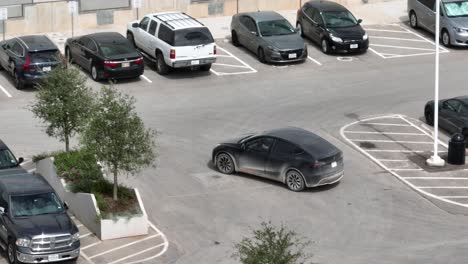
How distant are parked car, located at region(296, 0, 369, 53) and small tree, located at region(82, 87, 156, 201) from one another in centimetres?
1567

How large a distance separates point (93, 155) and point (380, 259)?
23.6 ft

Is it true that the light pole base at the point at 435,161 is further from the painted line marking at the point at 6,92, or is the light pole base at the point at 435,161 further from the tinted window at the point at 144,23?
the painted line marking at the point at 6,92

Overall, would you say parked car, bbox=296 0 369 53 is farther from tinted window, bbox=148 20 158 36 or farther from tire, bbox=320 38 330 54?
tinted window, bbox=148 20 158 36

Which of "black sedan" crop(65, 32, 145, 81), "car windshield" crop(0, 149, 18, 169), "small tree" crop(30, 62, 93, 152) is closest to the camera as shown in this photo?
"car windshield" crop(0, 149, 18, 169)

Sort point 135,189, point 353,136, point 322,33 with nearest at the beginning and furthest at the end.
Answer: point 135,189, point 353,136, point 322,33

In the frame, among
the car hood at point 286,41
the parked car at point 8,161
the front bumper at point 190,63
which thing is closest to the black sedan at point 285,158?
the parked car at point 8,161

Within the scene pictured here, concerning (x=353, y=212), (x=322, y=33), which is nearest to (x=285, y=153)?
(x=353, y=212)

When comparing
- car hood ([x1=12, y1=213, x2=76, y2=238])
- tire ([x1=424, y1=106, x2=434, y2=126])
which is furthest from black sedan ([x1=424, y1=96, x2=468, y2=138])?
car hood ([x1=12, y1=213, x2=76, y2=238])

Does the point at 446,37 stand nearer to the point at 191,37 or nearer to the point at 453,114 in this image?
the point at 453,114

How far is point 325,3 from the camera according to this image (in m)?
45.8

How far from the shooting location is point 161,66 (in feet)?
138

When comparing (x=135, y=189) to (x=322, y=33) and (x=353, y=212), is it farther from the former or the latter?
(x=322, y=33)

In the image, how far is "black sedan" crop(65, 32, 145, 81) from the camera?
40312 millimetres

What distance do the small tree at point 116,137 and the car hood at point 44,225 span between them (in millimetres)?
2066
